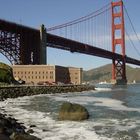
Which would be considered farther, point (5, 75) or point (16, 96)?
point (5, 75)

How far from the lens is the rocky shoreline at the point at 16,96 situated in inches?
605

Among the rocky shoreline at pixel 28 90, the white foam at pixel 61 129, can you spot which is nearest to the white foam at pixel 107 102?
the rocky shoreline at pixel 28 90

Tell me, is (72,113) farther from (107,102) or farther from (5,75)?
(5,75)

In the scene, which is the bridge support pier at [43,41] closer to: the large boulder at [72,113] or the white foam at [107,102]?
the white foam at [107,102]

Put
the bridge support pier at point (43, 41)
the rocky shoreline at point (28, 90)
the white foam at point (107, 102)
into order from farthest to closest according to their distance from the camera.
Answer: the bridge support pier at point (43, 41)
the rocky shoreline at point (28, 90)
the white foam at point (107, 102)

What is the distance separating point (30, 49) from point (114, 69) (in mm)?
46673

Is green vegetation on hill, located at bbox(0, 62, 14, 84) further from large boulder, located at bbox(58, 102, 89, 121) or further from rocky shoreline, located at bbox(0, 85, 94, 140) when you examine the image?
large boulder, located at bbox(58, 102, 89, 121)

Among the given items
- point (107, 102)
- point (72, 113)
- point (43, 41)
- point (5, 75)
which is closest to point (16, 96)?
point (107, 102)

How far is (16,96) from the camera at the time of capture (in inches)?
1988

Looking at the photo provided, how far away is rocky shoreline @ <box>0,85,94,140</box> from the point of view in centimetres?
1536

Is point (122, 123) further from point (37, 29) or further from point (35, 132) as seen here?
point (37, 29)

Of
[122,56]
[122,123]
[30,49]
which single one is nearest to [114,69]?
[122,56]

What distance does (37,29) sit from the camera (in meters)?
97.9

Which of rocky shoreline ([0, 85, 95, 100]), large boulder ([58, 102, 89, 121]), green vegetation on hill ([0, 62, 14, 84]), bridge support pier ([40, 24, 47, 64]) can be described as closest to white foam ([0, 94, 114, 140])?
large boulder ([58, 102, 89, 121])
